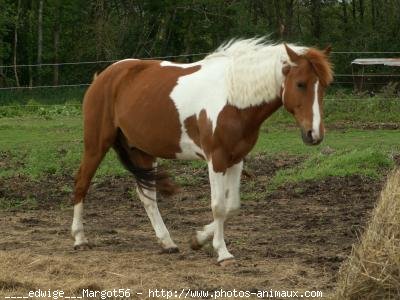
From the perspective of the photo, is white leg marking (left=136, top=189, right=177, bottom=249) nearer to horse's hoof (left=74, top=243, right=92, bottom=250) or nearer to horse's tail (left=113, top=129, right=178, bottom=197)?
horse's tail (left=113, top=129, right=178, bottom=197)

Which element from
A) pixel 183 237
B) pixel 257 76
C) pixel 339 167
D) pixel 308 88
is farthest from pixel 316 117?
pixel 339 167

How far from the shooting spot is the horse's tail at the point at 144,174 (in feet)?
25.0

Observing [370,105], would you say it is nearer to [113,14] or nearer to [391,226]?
[391,226]

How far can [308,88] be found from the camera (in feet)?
20.4

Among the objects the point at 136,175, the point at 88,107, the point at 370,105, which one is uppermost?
the point at 88,107

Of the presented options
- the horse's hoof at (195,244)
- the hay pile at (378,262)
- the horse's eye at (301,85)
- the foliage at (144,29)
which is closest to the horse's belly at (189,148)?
the horse's hoof at (195,244)

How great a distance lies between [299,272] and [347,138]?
30.2ft

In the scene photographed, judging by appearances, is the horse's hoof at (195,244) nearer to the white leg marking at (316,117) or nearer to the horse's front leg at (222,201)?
the horse's front leg at (222,201)

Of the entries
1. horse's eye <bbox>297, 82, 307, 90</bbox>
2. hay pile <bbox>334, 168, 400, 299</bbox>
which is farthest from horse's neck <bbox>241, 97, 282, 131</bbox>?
hay pile <bbox>334, 168, 400, 299</bbox>

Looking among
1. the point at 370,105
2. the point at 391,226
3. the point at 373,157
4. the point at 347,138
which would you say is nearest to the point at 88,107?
the point at 391,226

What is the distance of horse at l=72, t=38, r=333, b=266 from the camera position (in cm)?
631

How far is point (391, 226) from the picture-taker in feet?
15.4

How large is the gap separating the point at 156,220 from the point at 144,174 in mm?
492

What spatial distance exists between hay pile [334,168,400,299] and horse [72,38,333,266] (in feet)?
4.62
